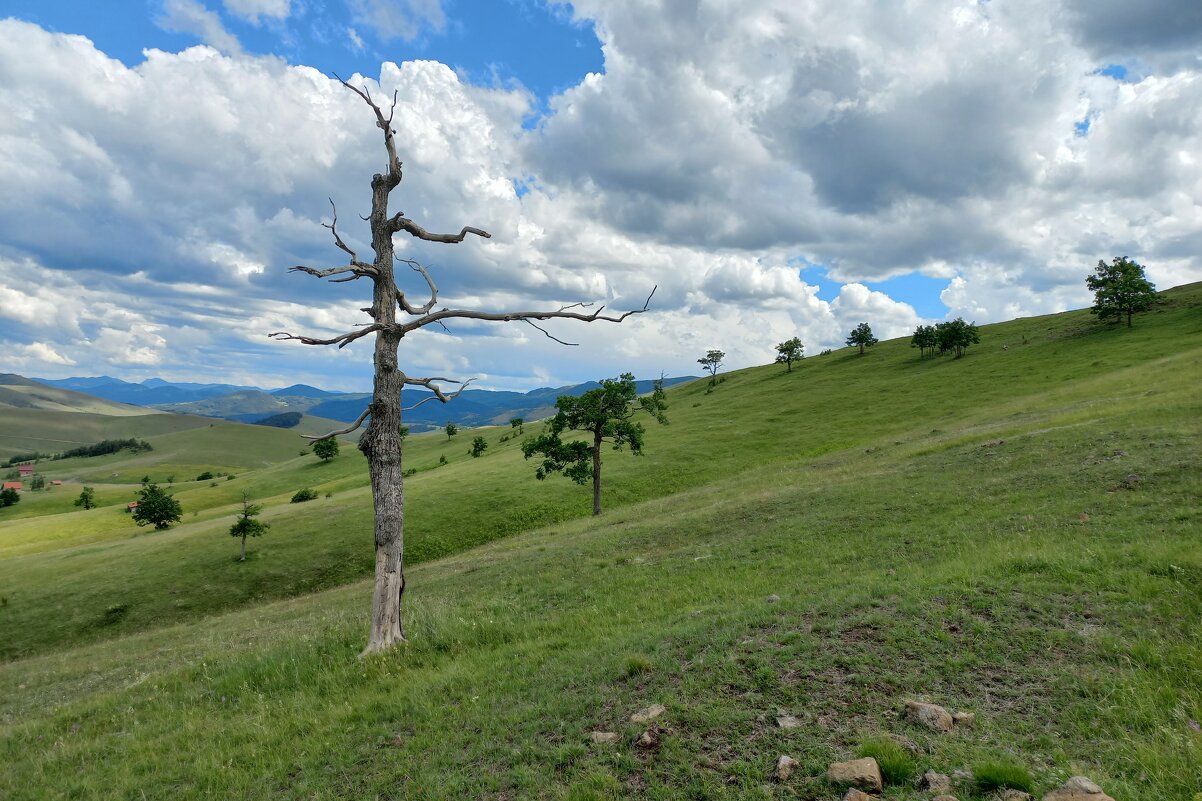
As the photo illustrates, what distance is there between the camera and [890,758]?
6.29 meters

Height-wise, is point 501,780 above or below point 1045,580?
below

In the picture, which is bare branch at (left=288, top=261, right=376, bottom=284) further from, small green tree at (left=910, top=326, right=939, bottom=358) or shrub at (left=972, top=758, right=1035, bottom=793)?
small green tree at (left=910, top=326, right=939, bottom=358)

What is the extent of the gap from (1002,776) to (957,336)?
105951mm

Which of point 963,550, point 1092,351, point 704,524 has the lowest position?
point 704,524

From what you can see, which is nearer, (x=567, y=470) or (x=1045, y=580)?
(x=1045, y=580)

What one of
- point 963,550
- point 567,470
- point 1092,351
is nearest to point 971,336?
point 1092,351

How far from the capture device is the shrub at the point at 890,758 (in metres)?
6.15

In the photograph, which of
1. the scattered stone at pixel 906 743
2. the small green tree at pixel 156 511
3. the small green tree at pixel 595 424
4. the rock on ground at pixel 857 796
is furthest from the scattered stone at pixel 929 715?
the small green tree at pixel 156 511

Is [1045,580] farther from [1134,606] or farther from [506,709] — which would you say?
[506,709]

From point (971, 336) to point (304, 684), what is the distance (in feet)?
357

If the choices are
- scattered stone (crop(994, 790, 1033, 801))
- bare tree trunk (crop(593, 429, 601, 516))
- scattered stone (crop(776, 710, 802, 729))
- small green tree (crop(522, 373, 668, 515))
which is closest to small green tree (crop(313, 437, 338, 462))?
small green tree (crop(522, 373, 668, 515))

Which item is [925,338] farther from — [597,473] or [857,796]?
[857,796]

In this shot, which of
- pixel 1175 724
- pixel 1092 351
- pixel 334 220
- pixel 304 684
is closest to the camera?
pixel 1175 724

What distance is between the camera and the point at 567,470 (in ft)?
161
